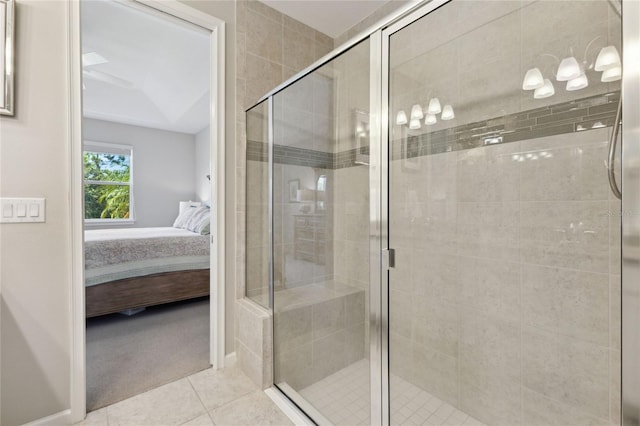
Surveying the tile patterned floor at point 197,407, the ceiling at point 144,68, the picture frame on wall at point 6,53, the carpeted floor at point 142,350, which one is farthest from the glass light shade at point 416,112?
the carpeted floor at point 142,350

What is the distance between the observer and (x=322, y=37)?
2.57 metres

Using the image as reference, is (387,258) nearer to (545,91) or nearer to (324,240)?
(324,240)

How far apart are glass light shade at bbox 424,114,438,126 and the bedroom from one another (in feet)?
5.10

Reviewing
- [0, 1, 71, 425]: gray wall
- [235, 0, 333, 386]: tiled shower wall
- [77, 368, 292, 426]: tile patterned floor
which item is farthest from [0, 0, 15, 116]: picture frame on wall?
[77, 368, 292, 426]: tile patterned floor

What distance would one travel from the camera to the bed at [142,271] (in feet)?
9.01

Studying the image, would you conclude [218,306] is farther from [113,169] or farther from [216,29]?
[113,169]

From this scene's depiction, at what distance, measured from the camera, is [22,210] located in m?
1.41

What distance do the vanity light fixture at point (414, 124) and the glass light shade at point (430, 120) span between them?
5 centimetres

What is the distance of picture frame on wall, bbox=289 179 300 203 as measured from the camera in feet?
6.23

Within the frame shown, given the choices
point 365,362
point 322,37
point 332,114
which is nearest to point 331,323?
point 365,362

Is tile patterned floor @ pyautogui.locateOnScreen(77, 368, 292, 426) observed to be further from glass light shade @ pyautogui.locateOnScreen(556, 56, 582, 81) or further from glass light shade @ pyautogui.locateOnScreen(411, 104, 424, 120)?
glass light shade @ pyautogui.locateOnScreen(556, 56, 582, 81)

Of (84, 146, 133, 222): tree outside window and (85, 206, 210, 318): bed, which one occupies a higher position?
(84, 146, 133, 222): tree outside window

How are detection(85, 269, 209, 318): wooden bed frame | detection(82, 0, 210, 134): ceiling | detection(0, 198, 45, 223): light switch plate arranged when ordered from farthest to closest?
detection(85, 269, 209, 318): wooden bed frame < detection(82, 0, 210, 134): ceiling < detection(0, 198, 45, 223): light switch plate

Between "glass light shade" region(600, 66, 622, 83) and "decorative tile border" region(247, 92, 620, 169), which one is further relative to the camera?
"decorative tile border" region(247, 92, 620, 169)
